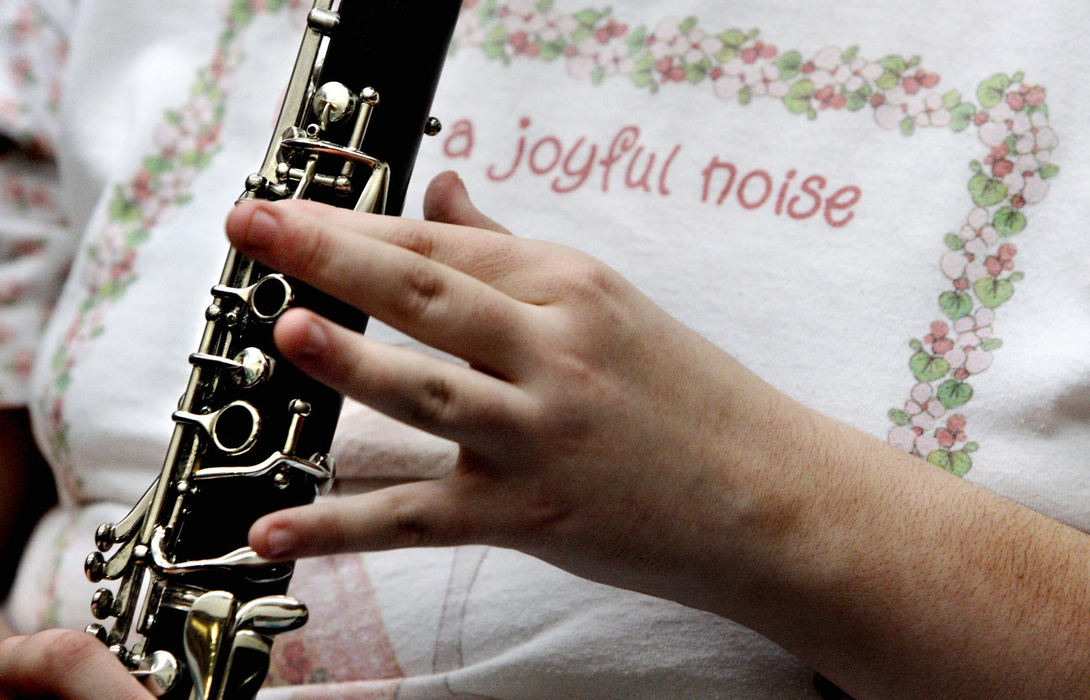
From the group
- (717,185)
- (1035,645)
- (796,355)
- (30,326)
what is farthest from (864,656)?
(30,326)

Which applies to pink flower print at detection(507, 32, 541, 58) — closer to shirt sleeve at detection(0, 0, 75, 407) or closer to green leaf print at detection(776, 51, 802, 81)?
green leaf print at detection(776, 51, 802, 81)

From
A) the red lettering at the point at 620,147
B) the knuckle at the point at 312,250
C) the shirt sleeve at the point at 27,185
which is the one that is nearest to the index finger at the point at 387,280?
the knuckle at the point at 312,250

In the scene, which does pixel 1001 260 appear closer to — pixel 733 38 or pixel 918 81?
pixel 918 81

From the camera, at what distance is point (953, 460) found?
2.07 ft

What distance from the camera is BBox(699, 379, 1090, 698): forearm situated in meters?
0.51

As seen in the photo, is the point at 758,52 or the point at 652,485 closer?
the point at 652,485

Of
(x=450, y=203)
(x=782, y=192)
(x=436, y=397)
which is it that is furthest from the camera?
(x=782, y=192)

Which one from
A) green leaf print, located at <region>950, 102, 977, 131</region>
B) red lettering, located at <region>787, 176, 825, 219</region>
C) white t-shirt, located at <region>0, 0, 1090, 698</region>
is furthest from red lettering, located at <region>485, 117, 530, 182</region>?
green leaf print, located at <region>950, 102, 977, 131</region>

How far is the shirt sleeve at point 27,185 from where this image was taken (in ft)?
2.87

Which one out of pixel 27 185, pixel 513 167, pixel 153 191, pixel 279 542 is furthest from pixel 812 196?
pixel 27 185

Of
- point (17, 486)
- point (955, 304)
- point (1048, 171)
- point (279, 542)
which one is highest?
point (1048, 171)

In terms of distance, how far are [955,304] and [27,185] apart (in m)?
0.82

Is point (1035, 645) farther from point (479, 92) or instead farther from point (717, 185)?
point (479, 92)

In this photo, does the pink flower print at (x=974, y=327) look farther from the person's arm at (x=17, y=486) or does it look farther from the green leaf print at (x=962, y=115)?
the person's arm at (x=17, y=486)
